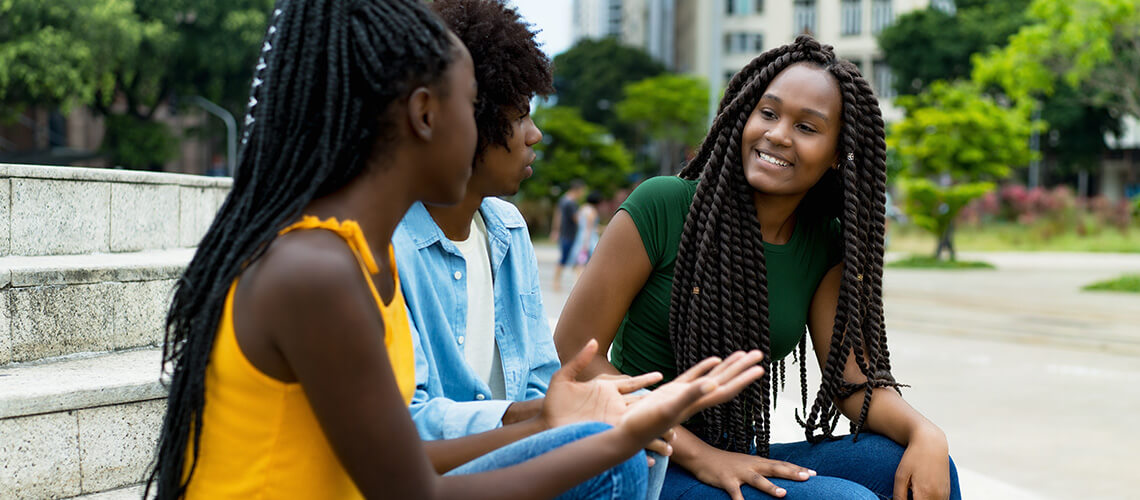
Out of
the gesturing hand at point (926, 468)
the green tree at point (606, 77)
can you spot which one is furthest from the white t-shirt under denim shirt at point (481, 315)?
the green tree at point (606, 77)

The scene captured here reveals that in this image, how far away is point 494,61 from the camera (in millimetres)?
1990

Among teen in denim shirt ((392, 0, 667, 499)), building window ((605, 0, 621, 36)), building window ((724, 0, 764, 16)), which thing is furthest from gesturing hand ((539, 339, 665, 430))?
building window ((605, 0, 621, 36))

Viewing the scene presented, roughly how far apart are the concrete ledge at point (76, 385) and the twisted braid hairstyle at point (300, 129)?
4.37 feet

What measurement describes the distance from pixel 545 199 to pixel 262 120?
3387 centimetres

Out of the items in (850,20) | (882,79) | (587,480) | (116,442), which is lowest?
(116,442)

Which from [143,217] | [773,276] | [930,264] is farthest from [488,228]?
[930,264]

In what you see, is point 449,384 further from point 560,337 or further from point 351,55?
point 351,55

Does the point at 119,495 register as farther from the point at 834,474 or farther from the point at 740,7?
the point at 740,7

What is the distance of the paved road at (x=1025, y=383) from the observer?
14.6 feet

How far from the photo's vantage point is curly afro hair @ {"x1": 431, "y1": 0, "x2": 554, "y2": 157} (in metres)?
1.98

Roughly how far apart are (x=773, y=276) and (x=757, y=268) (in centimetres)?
7

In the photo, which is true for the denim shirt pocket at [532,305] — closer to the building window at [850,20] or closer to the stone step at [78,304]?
the stone step at [78,304]

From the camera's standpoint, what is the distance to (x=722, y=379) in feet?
4.97

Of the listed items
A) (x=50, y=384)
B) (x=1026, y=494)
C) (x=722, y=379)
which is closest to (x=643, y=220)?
(x=722, y=379)
